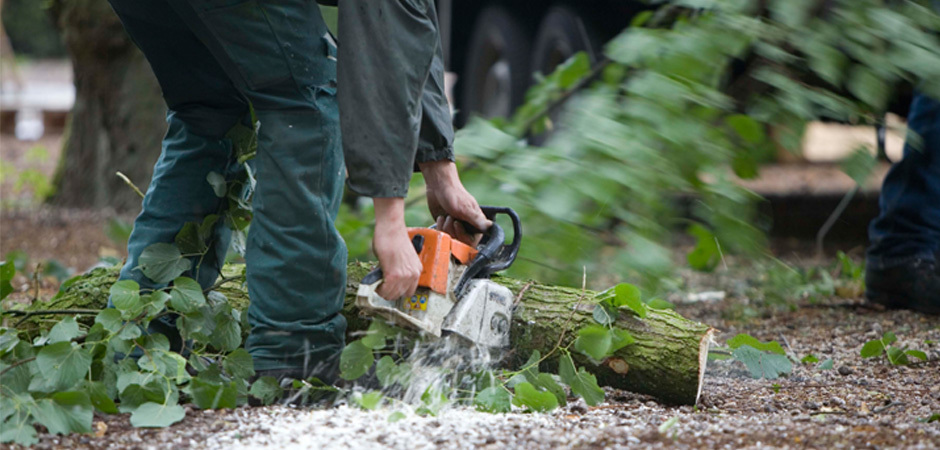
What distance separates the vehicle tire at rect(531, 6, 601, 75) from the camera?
214 inches

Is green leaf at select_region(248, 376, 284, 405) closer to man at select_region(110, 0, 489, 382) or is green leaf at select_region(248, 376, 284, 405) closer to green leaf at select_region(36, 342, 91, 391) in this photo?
man at select_region(110, 0, 489, 382)

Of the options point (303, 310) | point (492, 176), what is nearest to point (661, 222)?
point (492, 176)

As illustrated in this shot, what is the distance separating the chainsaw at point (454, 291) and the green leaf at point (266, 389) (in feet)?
0.83

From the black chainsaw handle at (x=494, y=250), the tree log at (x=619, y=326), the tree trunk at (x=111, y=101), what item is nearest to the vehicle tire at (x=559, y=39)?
the tree trunk at (x=111, y=101)

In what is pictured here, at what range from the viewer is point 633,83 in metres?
1.45

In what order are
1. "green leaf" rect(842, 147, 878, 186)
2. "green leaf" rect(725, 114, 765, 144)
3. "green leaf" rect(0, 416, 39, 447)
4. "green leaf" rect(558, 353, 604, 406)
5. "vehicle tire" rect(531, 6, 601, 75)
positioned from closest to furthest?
"green leaf" rect(842, 147, 878, 186)
"green leaf" rect(725, 114, 765, 144)
"green leaf" rect(0, 416, 39, 447)
"green leaf" rect(558, 353, 604, 406)
"vehicle tire" rect(531, 6, 601, 75)

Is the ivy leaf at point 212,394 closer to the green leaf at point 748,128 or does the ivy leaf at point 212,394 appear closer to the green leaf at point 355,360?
the green leaf at point 355,360

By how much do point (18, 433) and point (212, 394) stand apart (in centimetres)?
38

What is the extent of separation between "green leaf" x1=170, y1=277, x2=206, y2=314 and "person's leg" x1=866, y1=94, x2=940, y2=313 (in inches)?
100

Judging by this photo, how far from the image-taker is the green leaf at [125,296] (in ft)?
6.52

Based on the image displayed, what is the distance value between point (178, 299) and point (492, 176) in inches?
30.8

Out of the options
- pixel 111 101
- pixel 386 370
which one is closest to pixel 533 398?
pixel 386 370

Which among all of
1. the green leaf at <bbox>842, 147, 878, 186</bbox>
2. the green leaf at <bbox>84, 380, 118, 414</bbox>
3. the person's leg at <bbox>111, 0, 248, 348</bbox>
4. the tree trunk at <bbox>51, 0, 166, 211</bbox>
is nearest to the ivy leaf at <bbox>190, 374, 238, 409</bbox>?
the green leaf at <bbox>84, 380, 118, 414</bbox>

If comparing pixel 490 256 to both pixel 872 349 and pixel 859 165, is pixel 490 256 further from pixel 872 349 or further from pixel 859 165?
pixel 872 349
